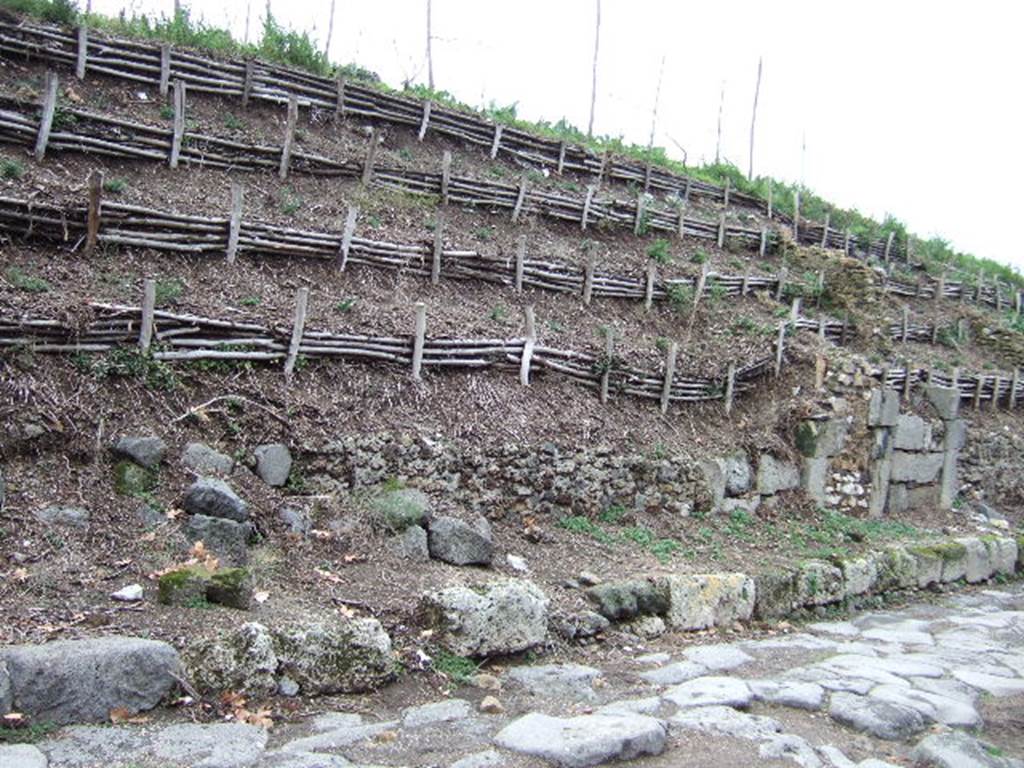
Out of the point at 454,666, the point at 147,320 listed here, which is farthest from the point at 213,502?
the point at 454,666

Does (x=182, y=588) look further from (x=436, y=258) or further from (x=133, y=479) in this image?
(x=436, y=258)

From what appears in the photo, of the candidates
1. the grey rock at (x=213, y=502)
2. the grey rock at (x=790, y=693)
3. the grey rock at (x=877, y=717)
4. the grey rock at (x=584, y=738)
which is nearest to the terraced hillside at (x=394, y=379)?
the grey rock at (x=213, y=502)

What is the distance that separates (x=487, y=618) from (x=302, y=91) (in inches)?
331

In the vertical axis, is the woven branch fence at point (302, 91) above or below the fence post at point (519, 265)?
above

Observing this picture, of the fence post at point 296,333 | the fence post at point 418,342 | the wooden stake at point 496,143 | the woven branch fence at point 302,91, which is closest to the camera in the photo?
the fence post at point 296,333

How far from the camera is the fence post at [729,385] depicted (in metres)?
8.98

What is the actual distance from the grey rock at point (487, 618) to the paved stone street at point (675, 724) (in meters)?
0.19

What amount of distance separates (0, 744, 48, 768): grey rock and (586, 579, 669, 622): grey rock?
132 inches

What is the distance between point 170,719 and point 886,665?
428 cm

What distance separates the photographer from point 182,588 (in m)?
4.24

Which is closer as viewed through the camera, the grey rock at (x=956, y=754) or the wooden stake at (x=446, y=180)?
the grey rock at (x=956, y=754)

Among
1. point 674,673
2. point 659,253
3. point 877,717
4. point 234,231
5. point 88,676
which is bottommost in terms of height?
point 674,673

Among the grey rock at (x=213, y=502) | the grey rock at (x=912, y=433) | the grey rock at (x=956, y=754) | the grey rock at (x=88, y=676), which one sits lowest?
the grey rock at (x=956, y=754)

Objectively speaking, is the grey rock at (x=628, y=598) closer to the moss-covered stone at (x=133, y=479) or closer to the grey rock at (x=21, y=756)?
the moss-covered stone at (x=133, y=479)
